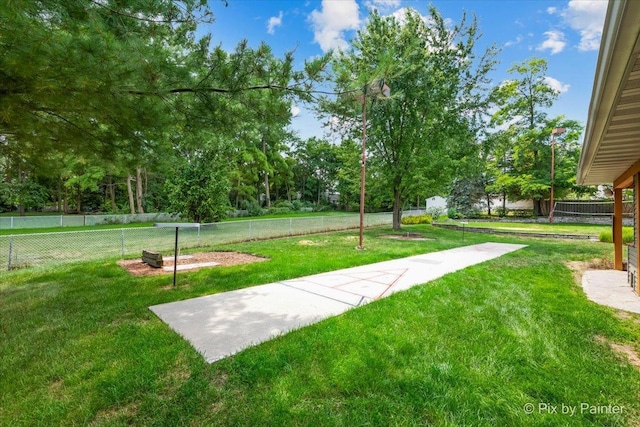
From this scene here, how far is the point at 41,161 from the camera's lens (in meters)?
4.51

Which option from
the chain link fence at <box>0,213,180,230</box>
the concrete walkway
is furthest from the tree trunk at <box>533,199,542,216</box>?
the chain link fence at <box>0,213,180,230</box>

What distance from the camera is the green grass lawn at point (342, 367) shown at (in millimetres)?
1889

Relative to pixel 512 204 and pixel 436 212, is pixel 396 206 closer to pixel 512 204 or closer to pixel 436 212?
pixel 436 212

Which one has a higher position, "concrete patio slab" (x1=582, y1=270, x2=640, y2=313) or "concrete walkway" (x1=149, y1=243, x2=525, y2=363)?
"concrete walkway" (x1=149, y1=243, x2=525, y2=363)

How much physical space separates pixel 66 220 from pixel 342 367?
23042 mm

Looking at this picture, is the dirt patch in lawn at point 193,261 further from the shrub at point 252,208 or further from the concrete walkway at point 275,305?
the shrub at point 252,208

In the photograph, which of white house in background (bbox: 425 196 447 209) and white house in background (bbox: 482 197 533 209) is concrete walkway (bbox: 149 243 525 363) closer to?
white house in background (bbox: 425 196 447 209)

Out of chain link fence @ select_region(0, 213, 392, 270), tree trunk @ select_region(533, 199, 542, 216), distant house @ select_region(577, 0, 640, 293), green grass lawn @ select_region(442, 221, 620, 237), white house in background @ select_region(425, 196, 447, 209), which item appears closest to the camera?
distant house @ select_region(577, 0, 640, 293)

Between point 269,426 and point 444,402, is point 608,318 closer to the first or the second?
point 444,402

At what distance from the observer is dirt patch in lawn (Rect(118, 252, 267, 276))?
6.18m

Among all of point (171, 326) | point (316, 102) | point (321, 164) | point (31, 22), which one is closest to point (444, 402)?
point (171, 326)

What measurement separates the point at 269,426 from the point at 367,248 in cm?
781

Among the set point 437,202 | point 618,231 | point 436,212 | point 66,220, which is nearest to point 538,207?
point 436,212

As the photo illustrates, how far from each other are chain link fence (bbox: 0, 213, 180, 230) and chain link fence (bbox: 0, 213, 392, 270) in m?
7.06
